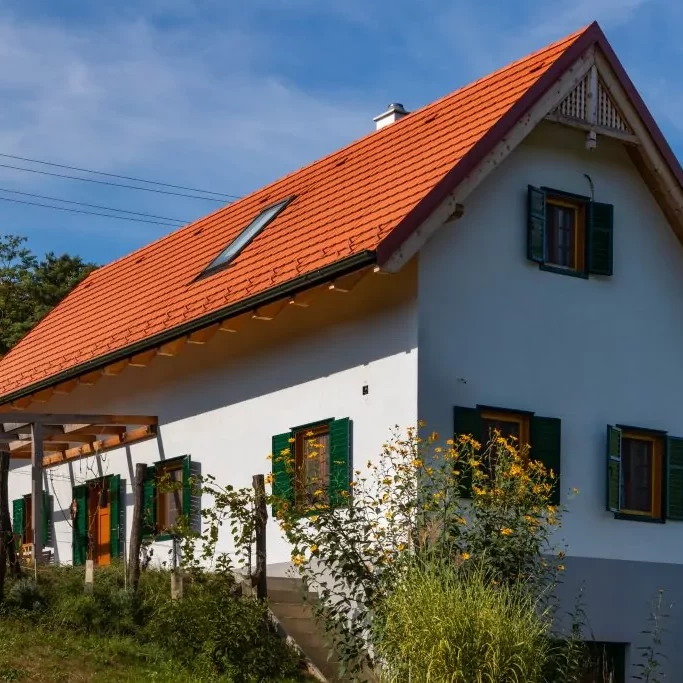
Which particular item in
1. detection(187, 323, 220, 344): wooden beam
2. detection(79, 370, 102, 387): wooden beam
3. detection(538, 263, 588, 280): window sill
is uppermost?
detection(538, 263, 588, 280): window sill

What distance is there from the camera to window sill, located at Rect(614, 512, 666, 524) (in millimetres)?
18719

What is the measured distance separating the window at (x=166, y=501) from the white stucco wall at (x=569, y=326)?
16.9 feet

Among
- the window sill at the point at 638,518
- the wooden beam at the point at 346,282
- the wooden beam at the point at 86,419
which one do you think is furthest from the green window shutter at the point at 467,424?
the wooden beam at the point at 86,419

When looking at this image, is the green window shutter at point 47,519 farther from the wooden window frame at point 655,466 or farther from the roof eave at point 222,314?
the wooden window frame at point 655,466

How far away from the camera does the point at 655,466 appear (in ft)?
63.8

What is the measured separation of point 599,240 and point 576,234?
0.31 m

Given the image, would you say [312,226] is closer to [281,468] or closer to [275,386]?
[275,386]

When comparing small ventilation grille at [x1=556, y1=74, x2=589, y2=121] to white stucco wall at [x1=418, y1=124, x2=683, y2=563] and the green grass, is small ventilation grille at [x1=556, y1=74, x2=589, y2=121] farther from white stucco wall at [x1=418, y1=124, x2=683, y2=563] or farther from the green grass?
the green grass

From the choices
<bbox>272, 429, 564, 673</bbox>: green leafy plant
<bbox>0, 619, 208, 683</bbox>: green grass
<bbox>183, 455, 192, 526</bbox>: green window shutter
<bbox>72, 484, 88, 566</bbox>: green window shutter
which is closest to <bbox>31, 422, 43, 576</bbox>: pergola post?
<bbox>183, 455, 192, 526</bbox>: green window shutter

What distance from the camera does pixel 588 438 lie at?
18.6 m

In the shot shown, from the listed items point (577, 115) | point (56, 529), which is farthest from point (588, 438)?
point (56, 529)

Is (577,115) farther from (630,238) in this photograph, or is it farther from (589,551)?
(589,551)

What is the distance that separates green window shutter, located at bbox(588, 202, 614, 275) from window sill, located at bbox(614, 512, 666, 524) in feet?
10.1

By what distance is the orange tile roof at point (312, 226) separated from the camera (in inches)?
693
